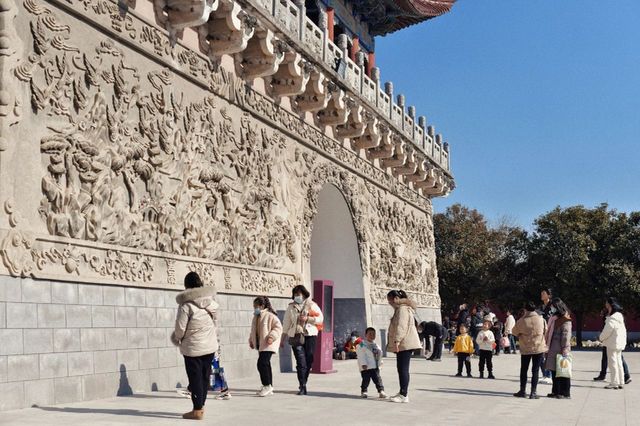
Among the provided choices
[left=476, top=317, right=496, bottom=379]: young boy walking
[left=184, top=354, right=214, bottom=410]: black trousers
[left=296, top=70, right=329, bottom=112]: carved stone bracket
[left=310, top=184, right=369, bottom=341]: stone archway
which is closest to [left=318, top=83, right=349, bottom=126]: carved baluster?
[left=296, top=70, right=329, bottom=112]: carved stone bracket

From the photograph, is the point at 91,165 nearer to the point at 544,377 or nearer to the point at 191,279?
the point at 191,279

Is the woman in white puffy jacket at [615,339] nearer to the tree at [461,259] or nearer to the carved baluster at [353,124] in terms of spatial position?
the carved baluster at [353,124]

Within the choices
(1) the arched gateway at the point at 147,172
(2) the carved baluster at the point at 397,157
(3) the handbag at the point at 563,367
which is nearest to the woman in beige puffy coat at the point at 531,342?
(3) the handbag at the point at 563,367

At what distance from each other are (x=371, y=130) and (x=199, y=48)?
869cm

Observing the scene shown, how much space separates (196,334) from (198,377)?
451mm

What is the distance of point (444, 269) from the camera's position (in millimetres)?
44062

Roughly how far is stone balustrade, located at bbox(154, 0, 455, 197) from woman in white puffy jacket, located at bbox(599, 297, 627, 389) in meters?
7.43

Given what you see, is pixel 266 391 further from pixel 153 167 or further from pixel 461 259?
pixel 461 259

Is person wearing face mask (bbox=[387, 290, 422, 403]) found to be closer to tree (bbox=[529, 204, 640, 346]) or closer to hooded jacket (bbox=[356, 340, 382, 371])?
hooded jacket (bbox=[356, 340, 382, 371])

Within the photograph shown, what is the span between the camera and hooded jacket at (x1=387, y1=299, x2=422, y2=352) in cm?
1023

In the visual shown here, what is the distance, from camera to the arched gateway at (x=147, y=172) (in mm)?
8797

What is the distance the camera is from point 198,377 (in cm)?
822

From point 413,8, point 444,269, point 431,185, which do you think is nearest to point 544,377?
point 431,185

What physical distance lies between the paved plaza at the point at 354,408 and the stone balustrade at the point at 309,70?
18.9 ft
